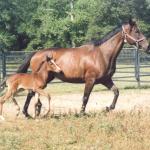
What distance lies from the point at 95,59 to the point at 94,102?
407 cm

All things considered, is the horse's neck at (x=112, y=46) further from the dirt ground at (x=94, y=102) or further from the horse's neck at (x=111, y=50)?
the dirt ground at (x=94, y=102)

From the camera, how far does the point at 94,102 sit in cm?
1586

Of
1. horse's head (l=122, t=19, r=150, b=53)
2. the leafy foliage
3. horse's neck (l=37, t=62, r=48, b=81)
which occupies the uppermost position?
horse's head (l=122, t=19, r=150, b=53)

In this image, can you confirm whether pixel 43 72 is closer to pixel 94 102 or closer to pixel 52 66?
pixel 52 66

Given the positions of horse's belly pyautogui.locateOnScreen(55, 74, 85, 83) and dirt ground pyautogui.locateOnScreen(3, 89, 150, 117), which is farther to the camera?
dirt ground pyautogui.locateOnScreen(3, 89, 150, 117)

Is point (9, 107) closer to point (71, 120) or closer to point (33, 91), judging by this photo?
point (33, 91)

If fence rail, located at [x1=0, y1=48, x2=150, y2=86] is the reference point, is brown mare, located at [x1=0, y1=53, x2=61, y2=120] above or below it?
above

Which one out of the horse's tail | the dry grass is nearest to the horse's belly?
Result: the horse's tail

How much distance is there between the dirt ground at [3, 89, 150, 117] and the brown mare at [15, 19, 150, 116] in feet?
4.38

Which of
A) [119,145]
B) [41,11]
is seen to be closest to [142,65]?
[119,145]

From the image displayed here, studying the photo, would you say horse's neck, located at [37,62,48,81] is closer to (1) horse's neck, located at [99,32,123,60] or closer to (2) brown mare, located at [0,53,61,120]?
(2) brown mare, located at [0,53,61,120]

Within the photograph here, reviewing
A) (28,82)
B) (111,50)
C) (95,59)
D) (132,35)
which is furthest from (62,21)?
(28,82)

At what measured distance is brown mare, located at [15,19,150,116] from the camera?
465 inches

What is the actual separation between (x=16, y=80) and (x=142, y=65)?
13.1 metres
